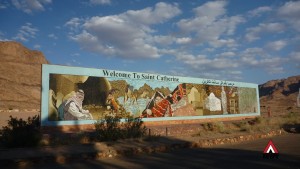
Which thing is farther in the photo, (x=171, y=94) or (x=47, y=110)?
(x=171, y=94)

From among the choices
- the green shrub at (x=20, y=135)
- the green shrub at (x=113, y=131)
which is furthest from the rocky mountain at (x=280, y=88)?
the green shrub at (x=20, y=135)

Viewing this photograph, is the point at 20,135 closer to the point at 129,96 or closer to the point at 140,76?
the point at 129,96

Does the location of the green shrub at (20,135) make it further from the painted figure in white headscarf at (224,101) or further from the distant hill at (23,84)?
the distant hill at (23,84)

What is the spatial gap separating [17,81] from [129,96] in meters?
62.0

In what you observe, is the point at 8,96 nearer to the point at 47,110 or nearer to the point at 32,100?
the point at 32,100

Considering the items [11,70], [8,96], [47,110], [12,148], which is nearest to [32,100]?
[8,96]

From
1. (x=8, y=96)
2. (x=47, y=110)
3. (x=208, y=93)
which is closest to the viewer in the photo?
(x=47, y=110)

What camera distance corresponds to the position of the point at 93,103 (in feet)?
84.6

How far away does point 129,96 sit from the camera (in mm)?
28781

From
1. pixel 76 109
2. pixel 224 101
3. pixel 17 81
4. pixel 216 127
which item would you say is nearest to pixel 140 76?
pixel 76 109

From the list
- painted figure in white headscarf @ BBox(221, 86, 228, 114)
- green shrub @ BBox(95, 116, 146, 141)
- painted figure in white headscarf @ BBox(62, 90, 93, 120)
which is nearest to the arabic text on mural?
painted figure in white headscarf @ BBox(62, 90, 93, 120)

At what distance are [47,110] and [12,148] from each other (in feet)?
32.3

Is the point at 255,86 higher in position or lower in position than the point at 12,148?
higher

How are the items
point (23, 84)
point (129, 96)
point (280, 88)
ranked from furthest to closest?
point (280, 88) < point (23, 84) < point (129, 96)
